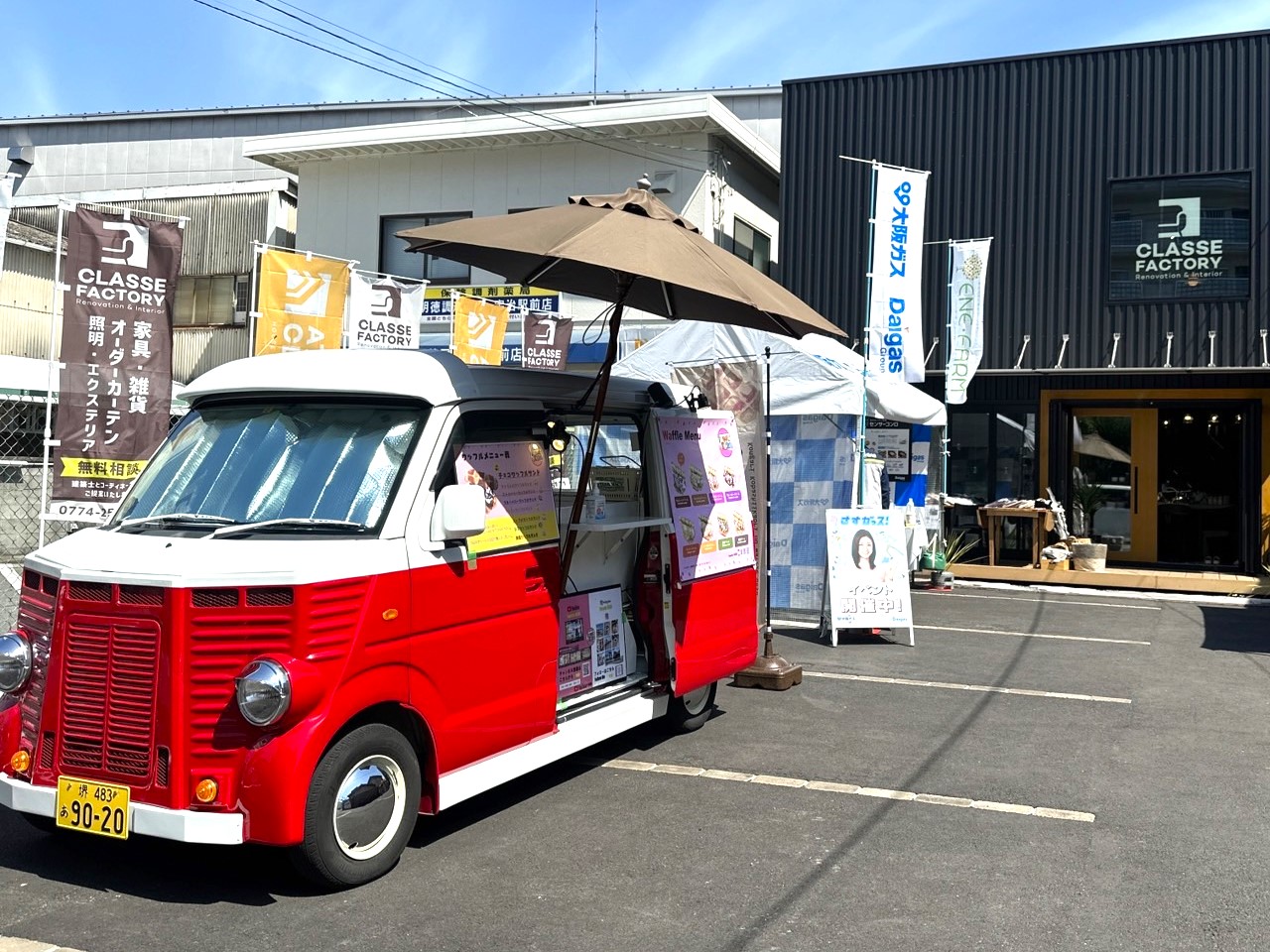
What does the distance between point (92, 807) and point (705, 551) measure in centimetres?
382

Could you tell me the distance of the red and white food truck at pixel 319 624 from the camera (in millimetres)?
4348

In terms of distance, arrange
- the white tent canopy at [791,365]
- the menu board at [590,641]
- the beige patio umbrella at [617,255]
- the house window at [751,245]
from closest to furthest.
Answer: the beige patio umbrella at [617,255]
the menu board at [590,641]
the white tent canopy at [791,365]
the house window at [751,245]

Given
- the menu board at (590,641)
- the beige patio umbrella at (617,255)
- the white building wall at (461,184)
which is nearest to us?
the beige patio umbrella at (617,255)

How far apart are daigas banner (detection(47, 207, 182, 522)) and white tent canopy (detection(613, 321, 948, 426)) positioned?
5.14 metres

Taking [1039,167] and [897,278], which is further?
[1039,167]

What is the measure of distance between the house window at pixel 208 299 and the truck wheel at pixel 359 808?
61.5 feet

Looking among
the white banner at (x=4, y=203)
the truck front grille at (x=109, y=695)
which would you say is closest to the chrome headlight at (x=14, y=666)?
the truck front grille at (x=109, y=695)

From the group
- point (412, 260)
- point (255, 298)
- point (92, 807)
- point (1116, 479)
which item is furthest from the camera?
point (412, 260)

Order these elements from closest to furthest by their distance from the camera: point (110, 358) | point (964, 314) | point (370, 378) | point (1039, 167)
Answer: point (370, 378) < point (110, 358) < point (964, 314) < point (1039, 167)

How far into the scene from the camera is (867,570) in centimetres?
1093

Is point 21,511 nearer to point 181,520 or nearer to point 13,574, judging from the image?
point 13,574

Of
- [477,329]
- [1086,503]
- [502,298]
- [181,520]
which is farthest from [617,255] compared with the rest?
[1086,503]

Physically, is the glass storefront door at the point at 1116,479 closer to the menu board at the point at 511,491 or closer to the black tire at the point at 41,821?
the menu board at the point at 511,491

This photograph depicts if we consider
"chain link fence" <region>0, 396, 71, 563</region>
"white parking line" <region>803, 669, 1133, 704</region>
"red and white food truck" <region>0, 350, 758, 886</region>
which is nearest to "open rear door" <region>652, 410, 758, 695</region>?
"red and white food truck" <region>0, 350, 758, 886</region>
